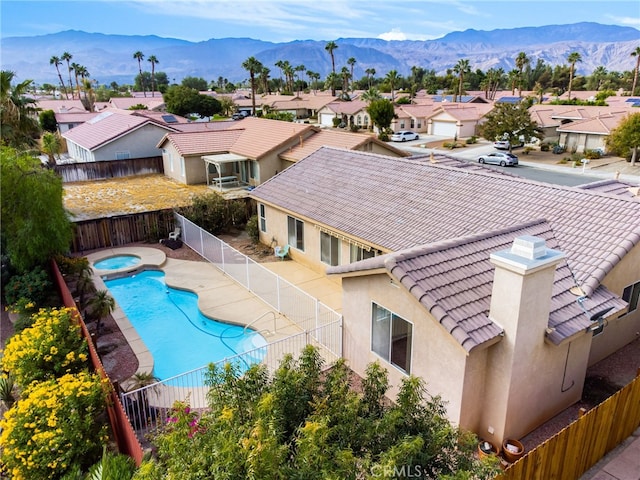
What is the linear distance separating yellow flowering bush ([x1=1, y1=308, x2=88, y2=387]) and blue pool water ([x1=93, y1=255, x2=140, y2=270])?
398 inches

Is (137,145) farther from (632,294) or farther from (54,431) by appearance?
(632,294)

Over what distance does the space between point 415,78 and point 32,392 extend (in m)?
160

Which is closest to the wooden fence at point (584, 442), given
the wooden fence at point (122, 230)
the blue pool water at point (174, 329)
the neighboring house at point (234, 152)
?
the blue pool water at point (174, 329)

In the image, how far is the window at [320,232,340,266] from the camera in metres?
18.9

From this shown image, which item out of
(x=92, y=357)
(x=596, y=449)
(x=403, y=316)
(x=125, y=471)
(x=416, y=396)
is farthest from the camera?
(x=92, y=357)

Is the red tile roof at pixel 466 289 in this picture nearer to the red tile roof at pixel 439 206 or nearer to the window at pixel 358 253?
the red tile roof at pixel 439 206

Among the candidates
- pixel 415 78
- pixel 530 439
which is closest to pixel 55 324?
pixel 530 439

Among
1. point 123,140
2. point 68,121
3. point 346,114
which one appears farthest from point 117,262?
point 346,114

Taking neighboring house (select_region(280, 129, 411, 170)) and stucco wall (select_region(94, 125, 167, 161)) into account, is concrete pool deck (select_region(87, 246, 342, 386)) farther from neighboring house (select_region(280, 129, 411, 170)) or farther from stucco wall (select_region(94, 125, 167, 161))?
stucco wall (select_region(94, 125, 167, 161))

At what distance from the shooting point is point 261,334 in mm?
15977

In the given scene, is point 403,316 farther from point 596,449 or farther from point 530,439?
point 596,449

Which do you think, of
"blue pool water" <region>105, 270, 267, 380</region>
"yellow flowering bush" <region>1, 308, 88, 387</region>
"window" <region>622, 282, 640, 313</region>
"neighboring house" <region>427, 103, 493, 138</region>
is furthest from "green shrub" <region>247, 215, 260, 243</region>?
"neighboring house" <region>427, 103, 493, 138</region>

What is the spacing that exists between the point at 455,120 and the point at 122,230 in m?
58.8

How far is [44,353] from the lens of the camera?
38.1 feet
